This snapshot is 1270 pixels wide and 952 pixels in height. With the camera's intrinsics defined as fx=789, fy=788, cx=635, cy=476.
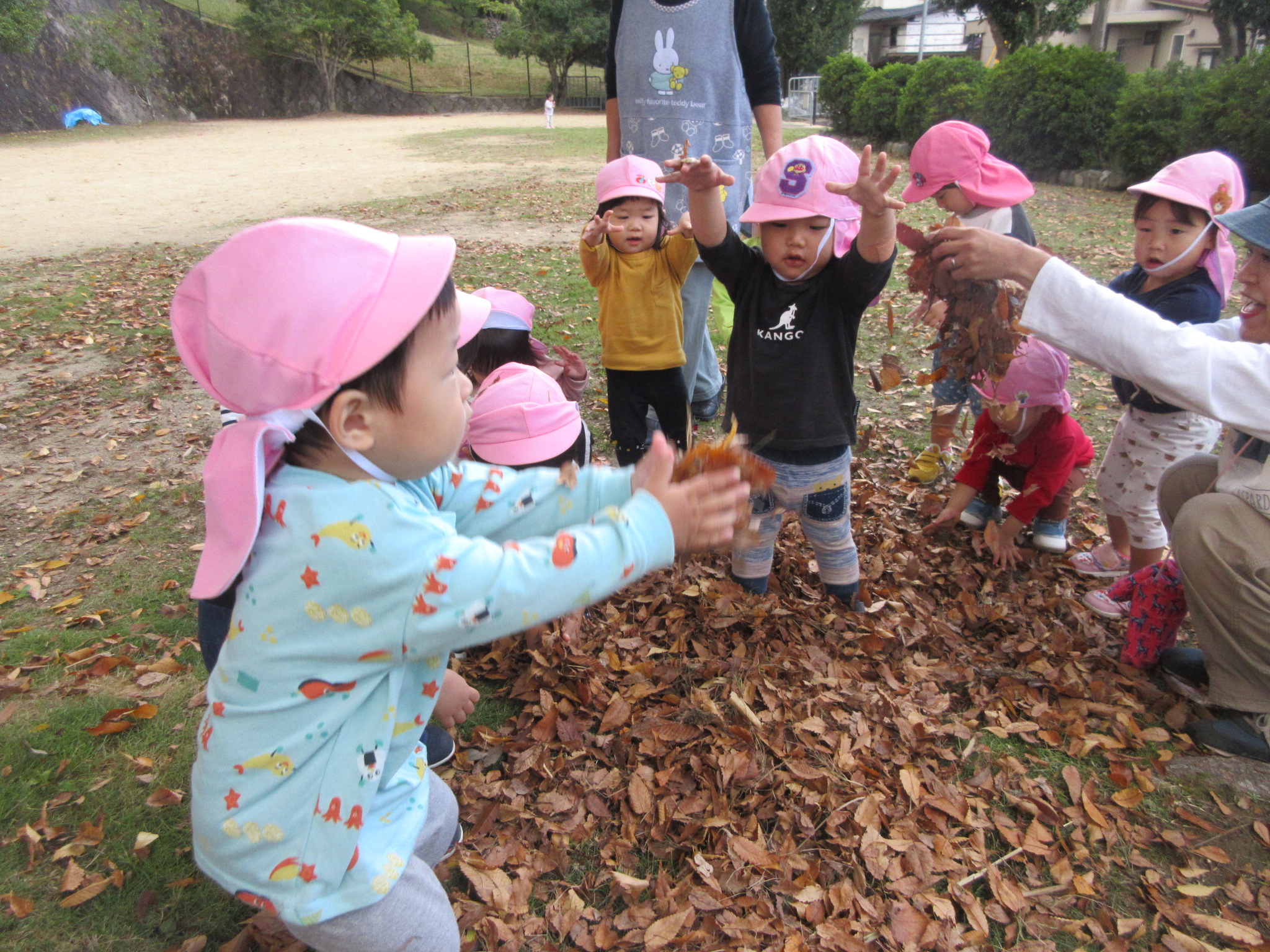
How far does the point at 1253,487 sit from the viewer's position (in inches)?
110

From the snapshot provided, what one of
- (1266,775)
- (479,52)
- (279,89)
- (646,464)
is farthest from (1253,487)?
(479,52)

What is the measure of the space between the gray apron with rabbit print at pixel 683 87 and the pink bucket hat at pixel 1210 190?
1.96 metres

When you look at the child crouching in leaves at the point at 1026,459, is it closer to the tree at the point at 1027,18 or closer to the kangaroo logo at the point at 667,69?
the kangaroo logo at the point at 667,69

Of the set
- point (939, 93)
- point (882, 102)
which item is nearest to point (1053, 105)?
point (939, 93)

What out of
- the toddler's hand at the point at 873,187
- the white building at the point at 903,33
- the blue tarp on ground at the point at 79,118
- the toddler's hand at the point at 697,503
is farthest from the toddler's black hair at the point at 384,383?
the white building at the point at 903,33

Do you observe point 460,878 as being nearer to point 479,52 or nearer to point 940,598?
point 940,598

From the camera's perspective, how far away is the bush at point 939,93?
18406 millimetres

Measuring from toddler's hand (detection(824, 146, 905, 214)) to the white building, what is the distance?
53.2m

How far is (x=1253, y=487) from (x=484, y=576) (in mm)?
2803

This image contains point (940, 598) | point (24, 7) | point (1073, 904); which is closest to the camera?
point (1073, 904)

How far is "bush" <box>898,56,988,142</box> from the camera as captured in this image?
1841 centimetres

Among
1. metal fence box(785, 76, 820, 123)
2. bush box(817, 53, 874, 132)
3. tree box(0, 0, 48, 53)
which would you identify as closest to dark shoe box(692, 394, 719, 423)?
bush box(817, 53, 874, 132)

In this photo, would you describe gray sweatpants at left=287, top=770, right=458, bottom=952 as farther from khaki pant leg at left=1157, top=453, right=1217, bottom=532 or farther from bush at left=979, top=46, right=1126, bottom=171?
bush at left=979, top=46, right=1126, bottom=171

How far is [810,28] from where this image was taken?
40.9 meters
